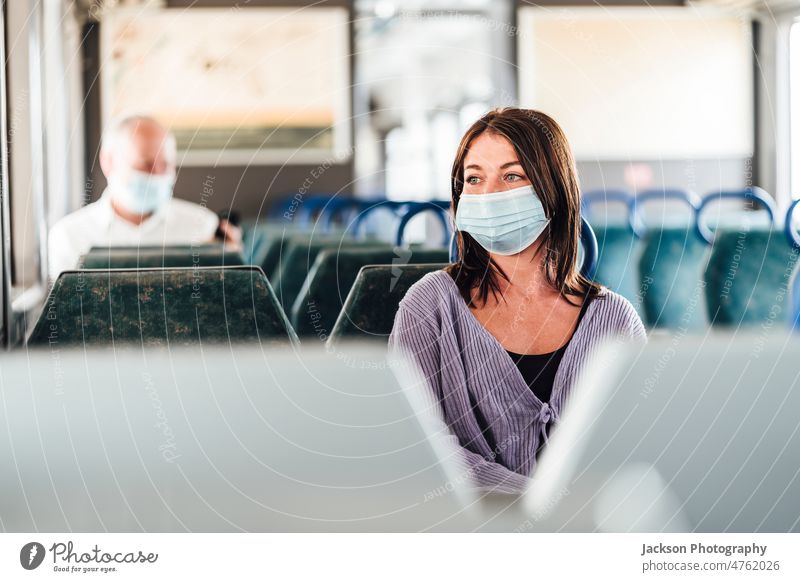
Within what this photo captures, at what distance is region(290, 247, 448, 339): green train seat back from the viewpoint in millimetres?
1232

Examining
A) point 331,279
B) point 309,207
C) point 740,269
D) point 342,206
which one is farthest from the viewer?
point 309,207

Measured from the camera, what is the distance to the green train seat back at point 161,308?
0.88 metres

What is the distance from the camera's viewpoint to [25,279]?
4.18 ft

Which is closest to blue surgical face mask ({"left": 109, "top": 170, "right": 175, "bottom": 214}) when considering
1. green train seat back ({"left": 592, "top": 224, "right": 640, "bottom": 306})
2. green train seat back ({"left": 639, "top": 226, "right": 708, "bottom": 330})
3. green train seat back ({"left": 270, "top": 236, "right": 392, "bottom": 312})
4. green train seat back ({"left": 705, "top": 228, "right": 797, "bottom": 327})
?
green train seat back ({"left": 270, "top": 236, "right": 392, "bottom": 312})

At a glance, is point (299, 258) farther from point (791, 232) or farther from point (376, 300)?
point (791, 232)

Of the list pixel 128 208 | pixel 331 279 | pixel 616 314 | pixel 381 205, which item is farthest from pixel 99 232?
pixel 616 314

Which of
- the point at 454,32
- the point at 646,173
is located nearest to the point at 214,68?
the point at 646,173

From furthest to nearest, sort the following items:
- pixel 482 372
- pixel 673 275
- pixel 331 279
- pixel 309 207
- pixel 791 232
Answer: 1. pixel 309 207
2. pixel 673 275
3. pixel 791 232
4. pixel 331 279
5. pixel 482 372

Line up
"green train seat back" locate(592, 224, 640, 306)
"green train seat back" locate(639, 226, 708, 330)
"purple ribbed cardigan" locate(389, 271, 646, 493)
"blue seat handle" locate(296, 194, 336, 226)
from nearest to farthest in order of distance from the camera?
"purple ribbed cardigan" locate(389, 271, 646, 493), "green train seat back" locate(592, 224, 640, 306), "green train seat back" locate(639, 226, 708, 330), "blue seat handle" locate(296, 194, 336, 226)

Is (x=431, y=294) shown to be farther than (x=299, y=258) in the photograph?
No

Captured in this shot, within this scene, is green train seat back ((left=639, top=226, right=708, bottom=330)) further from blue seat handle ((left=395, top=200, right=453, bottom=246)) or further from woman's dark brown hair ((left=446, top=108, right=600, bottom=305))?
woman's dark brown hair ((left=446, top=108, right=600, bottom=305))

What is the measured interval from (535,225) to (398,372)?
0.71ft

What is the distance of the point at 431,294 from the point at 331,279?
431mm

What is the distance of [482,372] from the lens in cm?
90
